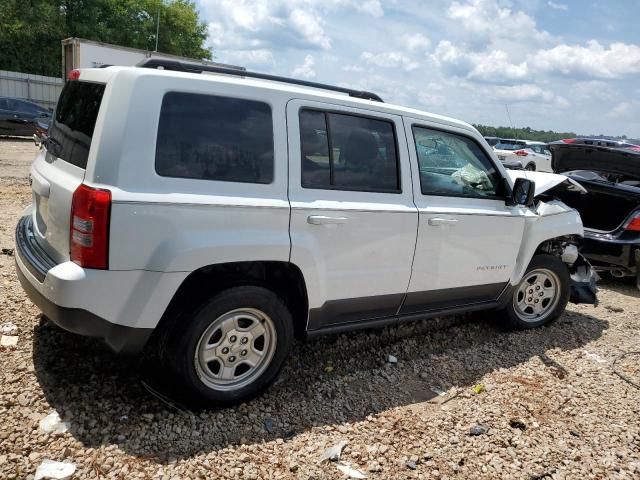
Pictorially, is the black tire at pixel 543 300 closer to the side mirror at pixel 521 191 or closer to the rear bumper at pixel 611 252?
the side mirror at pixel 521 191

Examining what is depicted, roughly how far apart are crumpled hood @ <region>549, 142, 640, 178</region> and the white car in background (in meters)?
14.7

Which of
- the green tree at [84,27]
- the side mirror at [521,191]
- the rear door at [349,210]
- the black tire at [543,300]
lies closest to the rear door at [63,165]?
Answer: the rear door at [349,210]

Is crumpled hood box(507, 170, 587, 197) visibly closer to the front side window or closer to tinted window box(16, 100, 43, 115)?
the front side window

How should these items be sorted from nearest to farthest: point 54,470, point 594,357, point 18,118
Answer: point 54,470 → point 594,357 → point 18,118

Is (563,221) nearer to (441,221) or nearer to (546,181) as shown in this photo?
(546,181)

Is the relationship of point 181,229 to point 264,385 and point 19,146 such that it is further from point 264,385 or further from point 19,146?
point 19,146

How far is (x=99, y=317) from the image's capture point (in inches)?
107

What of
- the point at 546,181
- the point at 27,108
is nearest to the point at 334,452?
the point at 546,181

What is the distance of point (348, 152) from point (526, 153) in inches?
811

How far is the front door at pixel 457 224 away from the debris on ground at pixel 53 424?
231 centimetres

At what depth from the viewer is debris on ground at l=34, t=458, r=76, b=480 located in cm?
253

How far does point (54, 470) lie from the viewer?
258 cm

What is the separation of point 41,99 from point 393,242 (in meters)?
26.5

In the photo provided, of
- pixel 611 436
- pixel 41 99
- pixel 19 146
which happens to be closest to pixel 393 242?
pixel 611 436
